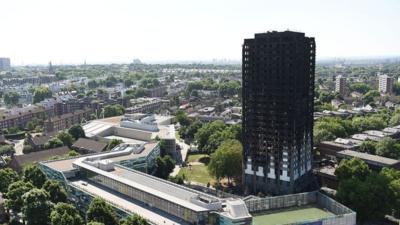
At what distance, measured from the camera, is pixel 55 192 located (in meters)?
54.3

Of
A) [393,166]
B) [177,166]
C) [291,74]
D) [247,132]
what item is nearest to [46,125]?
[177,166]

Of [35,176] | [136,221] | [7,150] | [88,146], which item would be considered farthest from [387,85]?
[136,221]

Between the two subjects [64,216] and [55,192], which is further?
[55,192]

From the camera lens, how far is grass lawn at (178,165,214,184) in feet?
234

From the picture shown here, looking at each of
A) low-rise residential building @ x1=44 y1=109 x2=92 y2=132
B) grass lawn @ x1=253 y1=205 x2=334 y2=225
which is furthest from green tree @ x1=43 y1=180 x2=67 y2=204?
low-rise residential building @ x1=44 y1=109 x2=92 y2=132

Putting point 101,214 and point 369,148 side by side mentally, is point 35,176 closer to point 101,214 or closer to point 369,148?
point 101,214

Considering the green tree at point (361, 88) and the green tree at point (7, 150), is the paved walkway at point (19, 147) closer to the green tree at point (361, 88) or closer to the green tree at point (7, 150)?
the green tree at point (7, 150)

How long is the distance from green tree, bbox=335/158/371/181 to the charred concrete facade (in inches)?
240

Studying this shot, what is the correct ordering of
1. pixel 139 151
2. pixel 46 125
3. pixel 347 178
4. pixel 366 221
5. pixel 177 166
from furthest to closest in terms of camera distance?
pixel 46 125, pixel 177 166, pixel 139 151, pixel 347 178, pixel 366 221

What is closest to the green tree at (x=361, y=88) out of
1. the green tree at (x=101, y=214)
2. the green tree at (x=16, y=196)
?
Answer: the green tree at (x=16, y=196)

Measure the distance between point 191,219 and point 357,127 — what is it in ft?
214

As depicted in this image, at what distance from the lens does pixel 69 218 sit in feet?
149

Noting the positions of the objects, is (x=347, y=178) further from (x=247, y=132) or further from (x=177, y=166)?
(x=177, y=166)

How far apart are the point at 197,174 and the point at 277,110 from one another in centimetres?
2037
